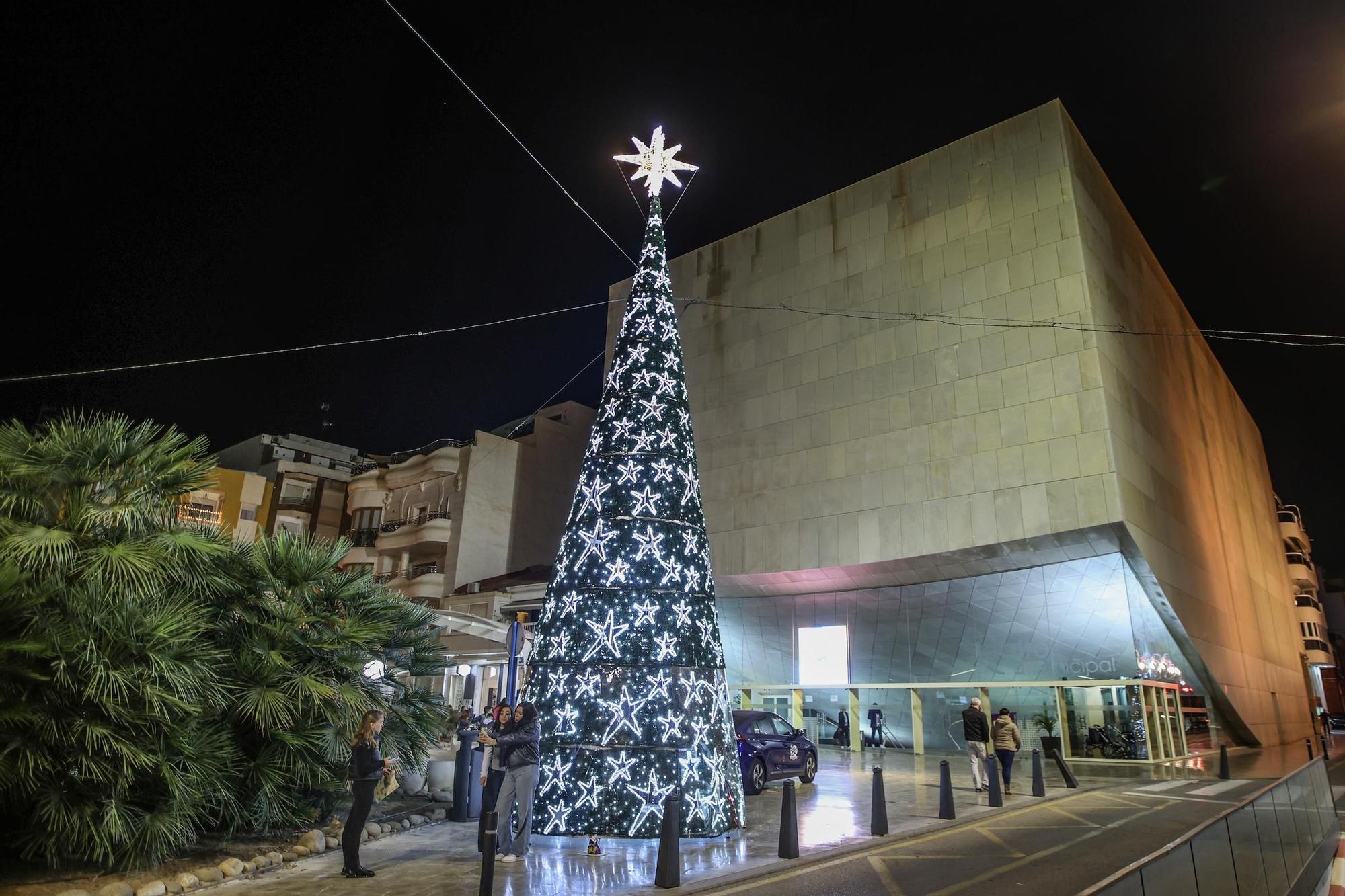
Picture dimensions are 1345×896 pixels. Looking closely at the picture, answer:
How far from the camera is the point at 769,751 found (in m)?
14.1

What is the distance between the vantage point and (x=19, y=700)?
6602 millimetres

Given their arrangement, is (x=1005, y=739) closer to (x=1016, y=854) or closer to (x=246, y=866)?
(x=1016, y=854)

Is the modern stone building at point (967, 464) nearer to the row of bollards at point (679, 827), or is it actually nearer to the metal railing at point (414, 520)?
the row of bollards at point (679, 827)

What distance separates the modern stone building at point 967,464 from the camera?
2236 cm

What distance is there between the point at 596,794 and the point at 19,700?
5.29 meters

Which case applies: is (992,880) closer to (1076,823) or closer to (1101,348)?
(1076,823)

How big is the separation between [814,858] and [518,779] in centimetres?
319

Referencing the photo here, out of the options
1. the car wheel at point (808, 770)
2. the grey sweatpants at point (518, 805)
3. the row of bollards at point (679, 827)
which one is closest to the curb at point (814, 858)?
the row of bollards at point (679, 827)

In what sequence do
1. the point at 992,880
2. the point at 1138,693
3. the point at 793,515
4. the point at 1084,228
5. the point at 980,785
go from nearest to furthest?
the point at 992,880
the point at 980,785
the point at 1138,693
the point at 1084,228
the point at 793,515

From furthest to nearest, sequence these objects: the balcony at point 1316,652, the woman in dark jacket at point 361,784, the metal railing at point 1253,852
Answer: the balcony at point 1316,652 < the woman in dark jacket at point 361,784 < the metal railing at point 1253,852

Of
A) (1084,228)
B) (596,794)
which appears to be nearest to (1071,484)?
(1084,228)

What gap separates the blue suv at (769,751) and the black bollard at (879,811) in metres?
3.52

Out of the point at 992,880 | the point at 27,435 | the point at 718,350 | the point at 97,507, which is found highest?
the point at 718,350

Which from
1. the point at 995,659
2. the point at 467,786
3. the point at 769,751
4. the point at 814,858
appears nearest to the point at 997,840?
the point at 814,858
